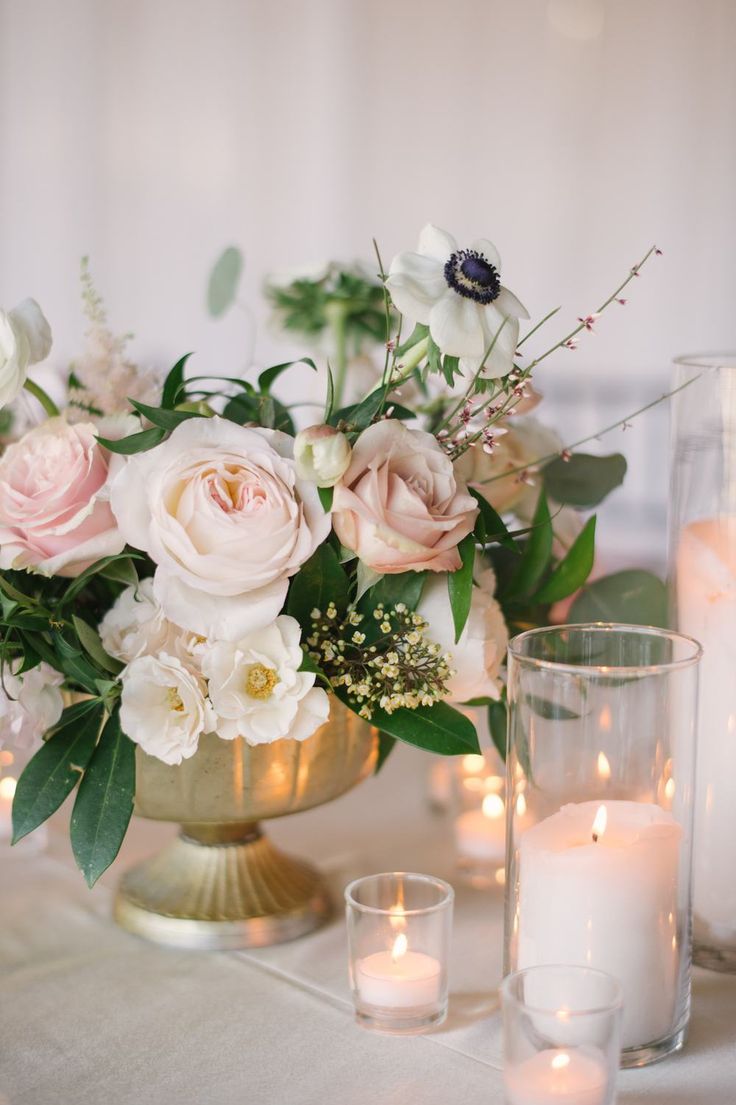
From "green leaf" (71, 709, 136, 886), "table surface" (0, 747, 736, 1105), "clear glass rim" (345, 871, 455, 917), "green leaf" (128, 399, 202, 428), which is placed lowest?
"table surface" (0, 747, 736, 1105)

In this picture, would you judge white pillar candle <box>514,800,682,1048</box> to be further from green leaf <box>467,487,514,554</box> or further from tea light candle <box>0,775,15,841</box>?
tea light candle <box>0,775,15,841</box>

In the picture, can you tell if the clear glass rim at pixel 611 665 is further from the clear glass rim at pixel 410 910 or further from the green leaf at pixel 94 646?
the green leaf at pixel 94 646

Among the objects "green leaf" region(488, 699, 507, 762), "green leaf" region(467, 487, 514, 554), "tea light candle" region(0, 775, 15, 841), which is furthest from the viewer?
"tea light candle" region(0, 775, 15, 841)

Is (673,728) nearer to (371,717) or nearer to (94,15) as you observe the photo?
(371,717)

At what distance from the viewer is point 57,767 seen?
779mm

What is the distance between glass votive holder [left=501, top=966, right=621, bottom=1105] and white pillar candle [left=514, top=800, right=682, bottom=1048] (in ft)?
0.22

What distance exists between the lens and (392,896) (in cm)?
79

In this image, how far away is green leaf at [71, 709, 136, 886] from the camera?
29.4 inches

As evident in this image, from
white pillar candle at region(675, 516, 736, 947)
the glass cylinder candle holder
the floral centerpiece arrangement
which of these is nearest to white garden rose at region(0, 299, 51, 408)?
the floral centerpiece arrangement

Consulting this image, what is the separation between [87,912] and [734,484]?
22.8 inches

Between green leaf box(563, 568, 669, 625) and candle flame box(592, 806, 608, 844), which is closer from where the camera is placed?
candle flame box(592, 806, 608, 844)

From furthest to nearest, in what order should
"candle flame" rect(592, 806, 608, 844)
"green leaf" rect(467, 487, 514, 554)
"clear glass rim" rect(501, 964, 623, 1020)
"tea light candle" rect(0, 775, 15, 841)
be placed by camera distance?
"tea light candle" rect(0, 775, 15, 841)
"green leaf" rect(467, 487, 514, 554)
"candle flame" rect(592, 806, 608, 844)
"clear glass rim" rect(501, 964, 623, 1020)

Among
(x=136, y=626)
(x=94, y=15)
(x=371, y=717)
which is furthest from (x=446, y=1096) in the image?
(x=94, y=15)

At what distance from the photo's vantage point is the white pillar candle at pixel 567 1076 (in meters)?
0.59
